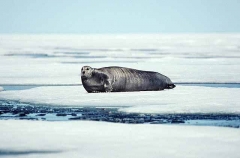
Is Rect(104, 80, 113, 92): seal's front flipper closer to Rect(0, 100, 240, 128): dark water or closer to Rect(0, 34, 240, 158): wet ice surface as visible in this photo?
Rect(0, 34, 240, 158): wet ice surface

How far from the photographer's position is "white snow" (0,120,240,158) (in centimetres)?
579

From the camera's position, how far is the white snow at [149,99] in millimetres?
8828

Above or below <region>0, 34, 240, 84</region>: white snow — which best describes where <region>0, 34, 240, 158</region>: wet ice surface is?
below

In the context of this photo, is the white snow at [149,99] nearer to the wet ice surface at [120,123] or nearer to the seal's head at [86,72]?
the wet ice surface at [120,123]

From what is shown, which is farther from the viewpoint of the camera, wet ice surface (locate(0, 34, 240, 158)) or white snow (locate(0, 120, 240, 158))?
wet ice surface (locate(0, 34, 240, 158))

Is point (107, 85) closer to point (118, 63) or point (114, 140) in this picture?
point (114, 140)

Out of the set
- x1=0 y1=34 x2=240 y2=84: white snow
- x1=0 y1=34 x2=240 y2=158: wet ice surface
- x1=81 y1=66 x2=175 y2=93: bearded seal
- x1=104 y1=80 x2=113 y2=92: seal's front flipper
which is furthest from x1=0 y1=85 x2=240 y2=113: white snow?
x1=0 y1=34 x2=240 y2=84: white snow

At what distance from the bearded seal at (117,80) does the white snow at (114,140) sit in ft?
12.4

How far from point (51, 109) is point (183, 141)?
310 cm

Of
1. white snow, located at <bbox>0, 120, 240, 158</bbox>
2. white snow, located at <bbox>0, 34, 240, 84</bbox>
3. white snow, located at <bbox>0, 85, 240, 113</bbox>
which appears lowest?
white snow, located at <bbox>0, 120, 240, 158</bbox>

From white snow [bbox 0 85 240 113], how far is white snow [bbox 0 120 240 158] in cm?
157

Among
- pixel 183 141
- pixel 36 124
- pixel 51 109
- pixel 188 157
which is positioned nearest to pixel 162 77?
pixel 51 109

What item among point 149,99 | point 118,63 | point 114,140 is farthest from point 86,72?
point 118,63

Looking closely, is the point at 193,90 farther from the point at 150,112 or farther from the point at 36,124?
the point at 36,124
